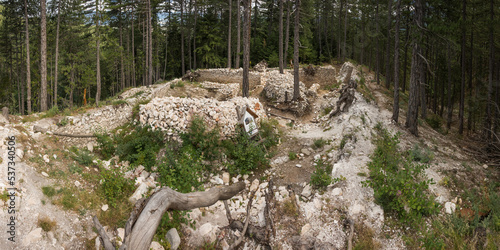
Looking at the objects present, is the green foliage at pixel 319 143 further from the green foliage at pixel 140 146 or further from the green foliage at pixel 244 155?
the green foliage at pixel 140 146

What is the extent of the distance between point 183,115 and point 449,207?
32.9 feet

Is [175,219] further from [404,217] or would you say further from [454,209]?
[454,209]

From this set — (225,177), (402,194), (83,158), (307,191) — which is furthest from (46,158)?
(402,194)

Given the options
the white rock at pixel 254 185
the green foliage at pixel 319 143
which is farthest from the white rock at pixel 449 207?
the white rock at pixel 254 185

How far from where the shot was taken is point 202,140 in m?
10.5

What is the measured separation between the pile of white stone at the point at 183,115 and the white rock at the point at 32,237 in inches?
222

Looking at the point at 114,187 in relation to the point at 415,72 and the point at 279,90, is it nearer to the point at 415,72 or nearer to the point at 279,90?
the point at 279,90

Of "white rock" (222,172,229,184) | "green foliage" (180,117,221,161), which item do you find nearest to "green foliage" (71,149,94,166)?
"green foliage" (180,117,221,161)

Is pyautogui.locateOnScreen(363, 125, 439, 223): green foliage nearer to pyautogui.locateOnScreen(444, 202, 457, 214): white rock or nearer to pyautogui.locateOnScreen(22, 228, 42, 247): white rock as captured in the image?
pyautogui.locateOnScreen(444, 202, 457, 214): white rock

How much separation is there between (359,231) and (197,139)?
6644mm

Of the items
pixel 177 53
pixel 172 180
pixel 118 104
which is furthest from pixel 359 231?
pixel 177 53

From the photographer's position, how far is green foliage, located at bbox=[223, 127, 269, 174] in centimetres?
1034

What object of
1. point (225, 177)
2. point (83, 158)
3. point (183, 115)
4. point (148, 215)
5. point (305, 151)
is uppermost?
point (183, 115)

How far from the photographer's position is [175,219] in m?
7.25
